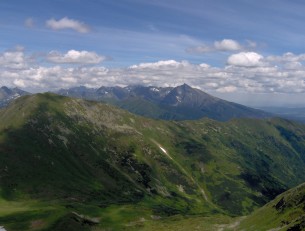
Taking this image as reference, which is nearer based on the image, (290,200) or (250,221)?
(290,200)

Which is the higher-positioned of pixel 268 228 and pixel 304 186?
pixel 304 186

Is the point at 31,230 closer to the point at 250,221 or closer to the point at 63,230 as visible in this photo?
the point at 63,230

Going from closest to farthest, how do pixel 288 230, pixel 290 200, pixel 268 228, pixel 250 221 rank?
pixel 288 230 < pixel 268 228 < pixel 290 200 < pixel 250 221

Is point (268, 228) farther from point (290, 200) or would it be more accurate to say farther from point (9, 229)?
point (9, 229)

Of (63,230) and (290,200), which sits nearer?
(290,200)

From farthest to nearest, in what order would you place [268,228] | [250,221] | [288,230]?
[250,221] → [268,228] → [288,230]

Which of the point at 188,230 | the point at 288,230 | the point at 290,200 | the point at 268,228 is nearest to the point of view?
the point at 288,230

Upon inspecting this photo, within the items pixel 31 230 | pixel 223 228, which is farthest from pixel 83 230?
→ pixel 223 228

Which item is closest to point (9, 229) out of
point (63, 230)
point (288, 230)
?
point (63, 230)

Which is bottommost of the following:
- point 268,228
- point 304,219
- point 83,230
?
point 83,230
